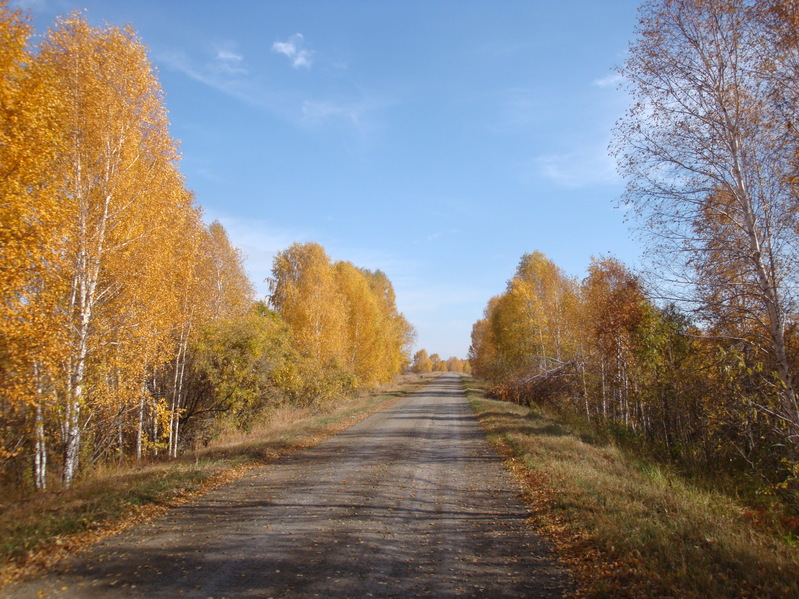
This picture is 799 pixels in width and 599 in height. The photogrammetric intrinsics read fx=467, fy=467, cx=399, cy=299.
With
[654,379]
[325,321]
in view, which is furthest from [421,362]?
[654,379]

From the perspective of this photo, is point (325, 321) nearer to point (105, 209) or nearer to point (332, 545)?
point (105, 209)

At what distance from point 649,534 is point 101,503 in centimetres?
817

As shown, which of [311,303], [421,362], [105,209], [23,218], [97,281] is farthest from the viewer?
[421,362]

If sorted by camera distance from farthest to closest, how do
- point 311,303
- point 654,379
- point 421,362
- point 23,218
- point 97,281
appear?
point 421,362, point 311,303, point 654,379, point 97,281, point 23,218

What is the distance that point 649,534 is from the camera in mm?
5988

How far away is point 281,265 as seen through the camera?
3334 centimetres

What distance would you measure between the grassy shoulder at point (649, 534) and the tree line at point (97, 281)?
8658mm

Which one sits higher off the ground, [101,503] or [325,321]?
[325,321]

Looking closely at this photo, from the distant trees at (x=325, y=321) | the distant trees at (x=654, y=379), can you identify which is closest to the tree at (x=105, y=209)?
the distant trees at (x=325, y=321)

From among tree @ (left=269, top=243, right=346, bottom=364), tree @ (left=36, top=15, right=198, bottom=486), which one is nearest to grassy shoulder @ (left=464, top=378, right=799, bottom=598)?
tree @ (left=36, top=15, right=198, bottom=486)

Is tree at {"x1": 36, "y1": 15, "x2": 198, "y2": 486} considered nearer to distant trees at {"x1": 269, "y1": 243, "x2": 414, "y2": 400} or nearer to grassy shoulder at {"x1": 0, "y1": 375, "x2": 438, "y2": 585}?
grassy shoulder at {"x1": 0, "y1": 375, "x2": 438, "y2": 585}

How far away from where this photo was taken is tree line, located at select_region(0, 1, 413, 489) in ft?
25.0

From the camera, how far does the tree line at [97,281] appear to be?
25.0ft

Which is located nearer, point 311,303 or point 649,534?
point 649,534
